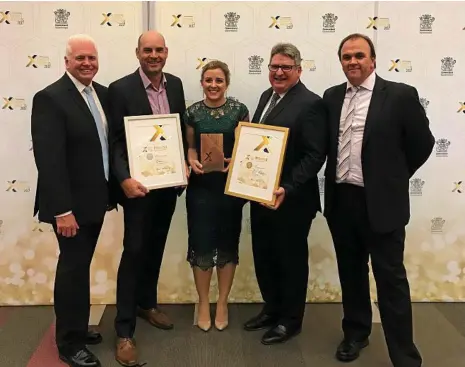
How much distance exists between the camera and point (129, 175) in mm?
2498

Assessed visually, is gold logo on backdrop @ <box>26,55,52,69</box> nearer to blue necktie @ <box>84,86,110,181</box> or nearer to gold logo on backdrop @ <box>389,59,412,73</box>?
blue necktie @ <box>84,86,110,181</box>

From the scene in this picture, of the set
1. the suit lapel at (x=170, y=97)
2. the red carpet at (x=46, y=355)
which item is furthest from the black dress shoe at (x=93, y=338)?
the suit lapel at (x=170, y=97)

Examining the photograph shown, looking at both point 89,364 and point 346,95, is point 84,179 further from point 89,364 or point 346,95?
point 346,95

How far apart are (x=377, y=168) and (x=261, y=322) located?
51.7 inches

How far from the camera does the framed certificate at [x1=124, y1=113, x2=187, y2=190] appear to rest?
2.52m

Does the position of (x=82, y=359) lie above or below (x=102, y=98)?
below

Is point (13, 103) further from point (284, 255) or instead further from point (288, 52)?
point (284, 255)

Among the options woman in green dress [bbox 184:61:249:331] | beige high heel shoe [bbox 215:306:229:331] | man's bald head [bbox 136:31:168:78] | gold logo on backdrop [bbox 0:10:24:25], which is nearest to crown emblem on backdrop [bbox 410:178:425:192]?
woman in green dress [bbox 184:61:249:331]

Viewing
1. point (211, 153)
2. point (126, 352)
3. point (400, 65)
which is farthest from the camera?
point (400, 65)

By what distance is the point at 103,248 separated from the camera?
10.8 feet

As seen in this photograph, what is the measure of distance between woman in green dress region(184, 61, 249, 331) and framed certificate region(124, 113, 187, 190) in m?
0.12

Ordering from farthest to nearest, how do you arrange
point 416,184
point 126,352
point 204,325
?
point 416,184
point 204,325
point 126,352

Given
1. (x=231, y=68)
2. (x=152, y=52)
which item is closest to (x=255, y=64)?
(x=231, y=68)

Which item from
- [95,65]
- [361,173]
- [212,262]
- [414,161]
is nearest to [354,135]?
[361,173]
